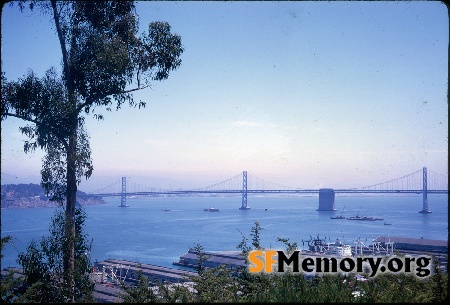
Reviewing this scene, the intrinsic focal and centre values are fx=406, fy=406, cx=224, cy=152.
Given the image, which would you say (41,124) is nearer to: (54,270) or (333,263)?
(54,270)

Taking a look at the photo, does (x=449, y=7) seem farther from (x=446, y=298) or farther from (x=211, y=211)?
(x=211, y=211)

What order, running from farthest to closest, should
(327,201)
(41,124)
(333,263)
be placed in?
(327,201) → (41,124) → (333,263)

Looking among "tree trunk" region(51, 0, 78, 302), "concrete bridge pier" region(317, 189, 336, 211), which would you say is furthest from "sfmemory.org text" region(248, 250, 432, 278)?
"concrete bridge pier" region(317, 189, 336, 211)

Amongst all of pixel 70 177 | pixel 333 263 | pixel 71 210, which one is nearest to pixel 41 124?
pixel 70 177

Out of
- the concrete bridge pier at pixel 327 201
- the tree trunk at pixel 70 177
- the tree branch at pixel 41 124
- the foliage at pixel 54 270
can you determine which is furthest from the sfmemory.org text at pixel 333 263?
the concrete bridge pier at pixel 327 201

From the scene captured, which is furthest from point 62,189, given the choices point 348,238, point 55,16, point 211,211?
point 211,211

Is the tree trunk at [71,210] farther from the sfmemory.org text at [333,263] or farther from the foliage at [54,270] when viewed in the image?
the sfmemory.org text at [333,263]

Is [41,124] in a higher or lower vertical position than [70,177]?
higher

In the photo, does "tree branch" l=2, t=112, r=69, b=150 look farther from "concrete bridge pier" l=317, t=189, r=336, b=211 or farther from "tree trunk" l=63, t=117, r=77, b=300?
A: "concrete bridge pier" l=317, t=189, r=336, b=211

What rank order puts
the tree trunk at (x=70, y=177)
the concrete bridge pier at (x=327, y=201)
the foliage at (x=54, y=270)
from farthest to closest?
the concrete bridge pier at (x=327, y=201)
the tree trunk at (x=70, y=177)
the foliage at (x=54, y=270)
